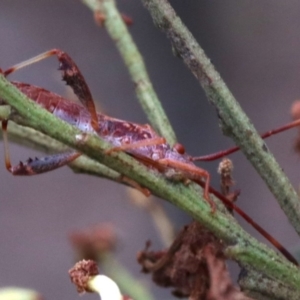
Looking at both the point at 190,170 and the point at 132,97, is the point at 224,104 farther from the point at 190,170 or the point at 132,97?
the point at 132,97

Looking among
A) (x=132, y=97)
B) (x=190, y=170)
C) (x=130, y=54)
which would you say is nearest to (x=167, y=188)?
(x=190, y=170)

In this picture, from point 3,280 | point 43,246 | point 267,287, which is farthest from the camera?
point 43,246

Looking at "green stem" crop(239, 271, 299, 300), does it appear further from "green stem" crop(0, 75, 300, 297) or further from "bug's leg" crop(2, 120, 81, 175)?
"bug's leg" crop(2, 120, 81, 175)

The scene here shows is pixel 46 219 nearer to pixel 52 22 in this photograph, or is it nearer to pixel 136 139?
pixel 52 22

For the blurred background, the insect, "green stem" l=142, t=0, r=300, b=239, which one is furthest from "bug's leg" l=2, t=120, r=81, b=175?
the blurred background

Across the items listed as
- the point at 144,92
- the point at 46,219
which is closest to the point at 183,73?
the point at 46,219

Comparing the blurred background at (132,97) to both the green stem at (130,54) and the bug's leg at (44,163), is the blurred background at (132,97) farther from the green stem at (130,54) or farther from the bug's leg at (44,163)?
the bug's leg at (44,163)
